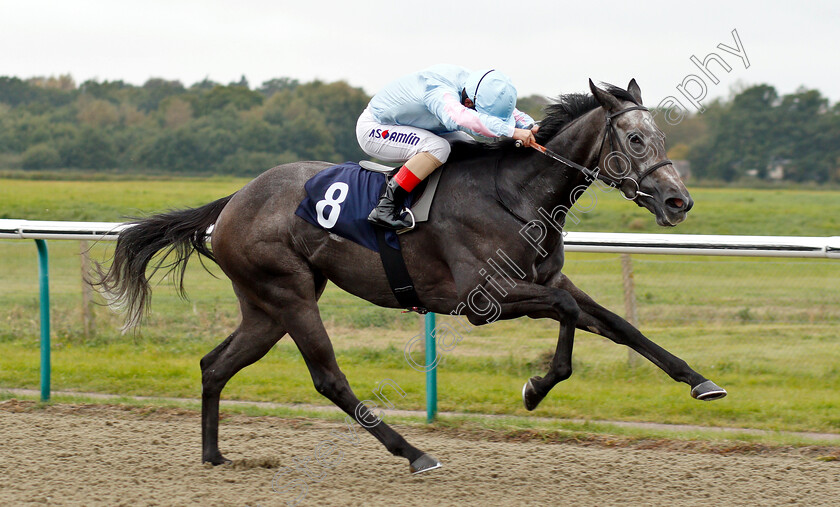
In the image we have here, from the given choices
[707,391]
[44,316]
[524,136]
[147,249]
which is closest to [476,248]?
[524,136]

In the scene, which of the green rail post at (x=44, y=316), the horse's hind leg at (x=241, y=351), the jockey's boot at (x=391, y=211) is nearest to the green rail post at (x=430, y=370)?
the horse's hind leg at (x=241, y=351)

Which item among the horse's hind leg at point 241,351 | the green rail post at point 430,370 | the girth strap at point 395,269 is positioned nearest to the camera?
the girth strap at point 395,269

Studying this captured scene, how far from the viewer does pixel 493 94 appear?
3984 mm

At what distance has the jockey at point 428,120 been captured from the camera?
3.97 m

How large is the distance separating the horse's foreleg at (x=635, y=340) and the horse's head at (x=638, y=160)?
57cm

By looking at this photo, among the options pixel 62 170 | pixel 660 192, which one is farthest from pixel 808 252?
pixel 62 170

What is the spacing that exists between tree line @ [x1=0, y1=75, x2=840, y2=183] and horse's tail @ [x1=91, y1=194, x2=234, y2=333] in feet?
39.3

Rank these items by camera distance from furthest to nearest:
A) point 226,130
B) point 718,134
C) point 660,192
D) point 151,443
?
point 718,134 < point 226,130 < point 151,443 < point 660,192

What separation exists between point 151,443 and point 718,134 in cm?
2301

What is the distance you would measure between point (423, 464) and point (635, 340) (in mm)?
1140

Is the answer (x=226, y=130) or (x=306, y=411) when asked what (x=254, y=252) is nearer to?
(x=306, y=411)

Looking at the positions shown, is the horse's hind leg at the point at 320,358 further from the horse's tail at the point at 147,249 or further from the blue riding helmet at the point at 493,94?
the blue riding helmet at the point at 493,94

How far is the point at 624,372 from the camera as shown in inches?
249

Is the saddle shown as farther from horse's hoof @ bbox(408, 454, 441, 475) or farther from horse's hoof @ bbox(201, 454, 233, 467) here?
horse's hoof @ bbox(201, 454, 233, 467)
